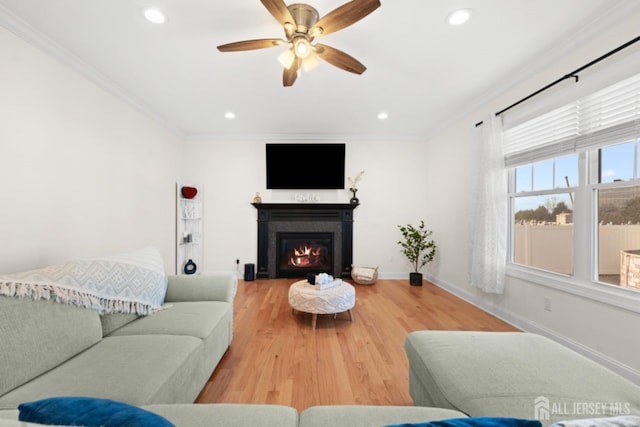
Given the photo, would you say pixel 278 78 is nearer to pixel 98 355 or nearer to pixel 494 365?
pixel 98 355

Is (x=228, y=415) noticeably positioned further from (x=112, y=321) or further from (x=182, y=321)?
(x=112, y=321)

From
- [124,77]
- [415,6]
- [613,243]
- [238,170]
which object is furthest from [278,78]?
[613,243]

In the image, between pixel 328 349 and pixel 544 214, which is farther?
pixel 544 214

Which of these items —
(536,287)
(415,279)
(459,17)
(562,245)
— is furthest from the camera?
(415,279)

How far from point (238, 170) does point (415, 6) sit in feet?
11.8

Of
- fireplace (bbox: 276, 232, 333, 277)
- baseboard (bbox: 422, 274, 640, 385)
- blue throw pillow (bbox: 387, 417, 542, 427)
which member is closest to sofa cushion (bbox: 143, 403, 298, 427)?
blue throw pillow (bbox: 387, 417, 542, 427)

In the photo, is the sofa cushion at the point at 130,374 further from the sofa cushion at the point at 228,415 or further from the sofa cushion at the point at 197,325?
the sofa cushion at the point at 228,415

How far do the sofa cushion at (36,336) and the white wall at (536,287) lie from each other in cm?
348

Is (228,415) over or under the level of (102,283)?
under

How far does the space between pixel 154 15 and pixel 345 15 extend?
55.1 inches

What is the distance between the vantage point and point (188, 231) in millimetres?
Result: 4359


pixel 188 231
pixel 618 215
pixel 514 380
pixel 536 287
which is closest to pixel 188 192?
pixel 188 231

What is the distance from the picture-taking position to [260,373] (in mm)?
1841

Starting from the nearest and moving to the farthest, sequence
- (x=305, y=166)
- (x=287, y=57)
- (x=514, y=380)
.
A: (x=514, y=380)
(x=287, y=57)
(x=305, y=166)
